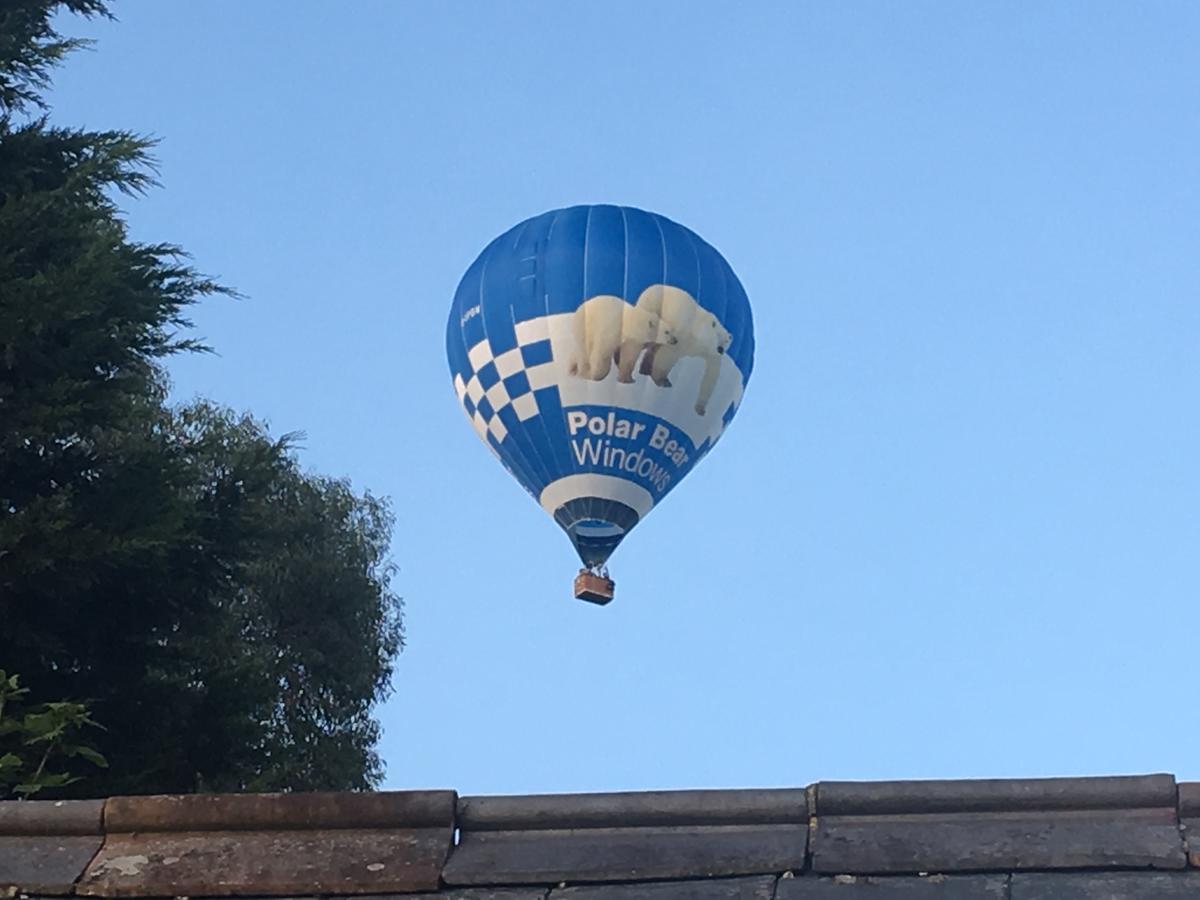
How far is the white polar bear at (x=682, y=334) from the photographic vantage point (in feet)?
69.1

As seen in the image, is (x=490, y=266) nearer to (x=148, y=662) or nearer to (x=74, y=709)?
(x=148, y=662)

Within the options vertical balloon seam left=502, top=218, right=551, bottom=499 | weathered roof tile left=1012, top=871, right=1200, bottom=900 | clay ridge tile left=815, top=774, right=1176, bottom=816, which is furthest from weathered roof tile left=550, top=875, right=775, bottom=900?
vertical balloon seam left=502, top=218, right=551, bottom=499

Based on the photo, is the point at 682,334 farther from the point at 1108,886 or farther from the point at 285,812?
the point at 1108,886

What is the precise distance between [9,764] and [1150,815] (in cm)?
430

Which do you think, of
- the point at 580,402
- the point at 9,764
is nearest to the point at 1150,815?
the point at 9,764

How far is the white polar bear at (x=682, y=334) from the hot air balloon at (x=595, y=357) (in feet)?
0.05

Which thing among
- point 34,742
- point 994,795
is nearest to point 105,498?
point 34,742

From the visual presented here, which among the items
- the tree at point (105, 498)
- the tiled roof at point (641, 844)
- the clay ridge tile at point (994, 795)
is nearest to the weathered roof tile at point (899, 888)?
the tiled roof at point (641, 844)

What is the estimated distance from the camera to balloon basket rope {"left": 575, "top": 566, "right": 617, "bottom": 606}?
2205 cm

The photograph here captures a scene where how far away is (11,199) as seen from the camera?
35.1ft

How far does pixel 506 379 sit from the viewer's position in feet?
69.6

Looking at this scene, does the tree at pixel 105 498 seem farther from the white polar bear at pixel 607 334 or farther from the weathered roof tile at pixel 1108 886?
the white polar bear at pixel 607 334

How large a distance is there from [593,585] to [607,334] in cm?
313

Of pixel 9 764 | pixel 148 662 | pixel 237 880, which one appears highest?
pixel 148 662
